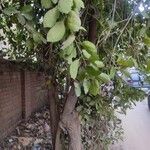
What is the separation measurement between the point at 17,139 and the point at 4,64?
167 centimetres

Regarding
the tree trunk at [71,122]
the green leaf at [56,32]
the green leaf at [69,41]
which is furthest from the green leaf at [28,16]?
the tree trunk at [71,122]

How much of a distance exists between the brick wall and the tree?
3.03 m

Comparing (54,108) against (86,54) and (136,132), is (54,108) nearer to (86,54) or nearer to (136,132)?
(86,54)

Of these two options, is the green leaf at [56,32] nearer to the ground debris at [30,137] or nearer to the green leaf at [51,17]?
the green leaf at [51,17]

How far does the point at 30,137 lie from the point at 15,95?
4.65 ft

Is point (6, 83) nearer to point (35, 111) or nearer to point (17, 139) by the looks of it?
point (17, 139)

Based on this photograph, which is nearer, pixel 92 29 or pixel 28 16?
pixel 28 16

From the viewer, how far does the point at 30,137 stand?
9273 millimetres

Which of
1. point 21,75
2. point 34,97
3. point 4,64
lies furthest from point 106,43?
A: point 34,97

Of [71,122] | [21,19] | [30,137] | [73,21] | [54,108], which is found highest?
[21,19]

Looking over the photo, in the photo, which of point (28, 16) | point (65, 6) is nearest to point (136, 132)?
point (28, 16)

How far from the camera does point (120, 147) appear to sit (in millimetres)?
9625

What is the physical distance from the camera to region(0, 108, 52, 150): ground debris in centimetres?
810

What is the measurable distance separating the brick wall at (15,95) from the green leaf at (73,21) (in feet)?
20.8
